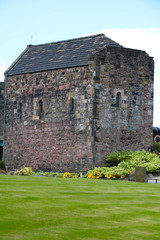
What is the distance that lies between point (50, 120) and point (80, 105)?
131 inches

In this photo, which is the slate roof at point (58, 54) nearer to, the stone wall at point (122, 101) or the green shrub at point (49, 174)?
the stone wall at point (122, 101)

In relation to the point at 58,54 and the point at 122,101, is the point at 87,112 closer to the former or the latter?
the point at 122,101

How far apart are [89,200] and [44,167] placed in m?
20.6

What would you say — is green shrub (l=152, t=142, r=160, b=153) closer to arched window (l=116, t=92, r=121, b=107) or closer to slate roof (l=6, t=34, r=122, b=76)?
arched window (l=116, t=92, r=121, b=107)

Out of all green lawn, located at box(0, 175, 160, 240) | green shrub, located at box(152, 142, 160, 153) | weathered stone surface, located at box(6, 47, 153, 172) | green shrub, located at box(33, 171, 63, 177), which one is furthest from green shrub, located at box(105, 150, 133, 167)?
green lawn, located at box(0, 175, 160, 240)

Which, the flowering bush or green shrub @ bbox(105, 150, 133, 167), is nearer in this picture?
the flowering bush

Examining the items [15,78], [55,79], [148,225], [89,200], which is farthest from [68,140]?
[148,225]

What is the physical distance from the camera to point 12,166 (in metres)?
42.5

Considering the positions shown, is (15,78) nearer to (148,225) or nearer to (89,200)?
(89,200)

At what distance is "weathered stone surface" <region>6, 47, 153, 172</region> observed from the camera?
36812mm

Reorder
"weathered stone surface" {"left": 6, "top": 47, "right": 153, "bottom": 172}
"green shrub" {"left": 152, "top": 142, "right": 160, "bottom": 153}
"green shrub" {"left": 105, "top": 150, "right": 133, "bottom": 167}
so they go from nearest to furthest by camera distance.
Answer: "green shrub" {"left": 105, "top": 150, "right": 133, "bottom": 167} < "weathered stone surface" {"left": 6, "top": 47, "right": 153, "bottom": 172} < "green shrub" {"left": 152, "top": 142, "right": 160, "bottom": 153}

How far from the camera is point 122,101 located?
38.0 metres

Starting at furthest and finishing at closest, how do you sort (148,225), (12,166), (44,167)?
(12,166) → (44,167) → (148,225)

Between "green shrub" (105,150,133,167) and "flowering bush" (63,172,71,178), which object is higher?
"green shrub" (105,150,133,167)
